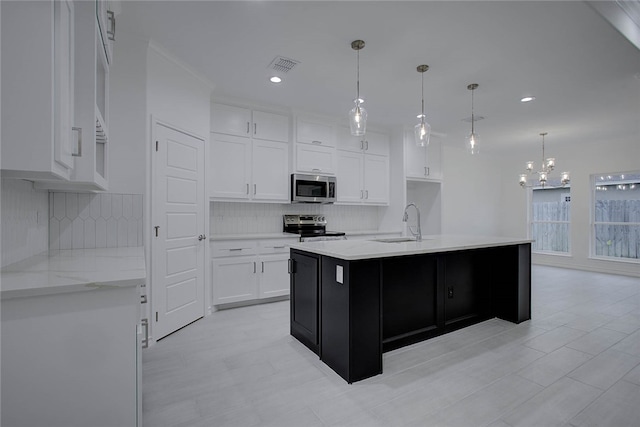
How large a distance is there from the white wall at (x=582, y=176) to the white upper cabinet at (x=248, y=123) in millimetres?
5150

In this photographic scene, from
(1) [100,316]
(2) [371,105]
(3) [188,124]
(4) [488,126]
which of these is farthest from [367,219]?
(1) [100,316]

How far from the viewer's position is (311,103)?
4.16m

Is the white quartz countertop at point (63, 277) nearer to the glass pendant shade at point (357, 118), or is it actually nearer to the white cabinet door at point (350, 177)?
the glass pendant shade at point (357, 118)

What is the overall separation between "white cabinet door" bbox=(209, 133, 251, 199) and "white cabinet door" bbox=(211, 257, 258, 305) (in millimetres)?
840

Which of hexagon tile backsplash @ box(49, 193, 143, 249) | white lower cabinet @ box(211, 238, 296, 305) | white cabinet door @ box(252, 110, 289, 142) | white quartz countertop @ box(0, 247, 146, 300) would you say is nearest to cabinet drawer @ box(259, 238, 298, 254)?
white lower cabinet @ box(211, 238, 296, 305)

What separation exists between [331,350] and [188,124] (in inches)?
103

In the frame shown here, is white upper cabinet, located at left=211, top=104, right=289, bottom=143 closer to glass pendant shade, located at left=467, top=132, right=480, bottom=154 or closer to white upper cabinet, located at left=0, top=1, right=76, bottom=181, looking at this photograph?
glass pendant shade, located at left=467, top=132, right=480, bottom=154

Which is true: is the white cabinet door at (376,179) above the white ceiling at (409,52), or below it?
below

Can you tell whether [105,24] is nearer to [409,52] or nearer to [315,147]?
[409,52]

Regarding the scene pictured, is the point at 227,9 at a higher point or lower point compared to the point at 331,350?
higher

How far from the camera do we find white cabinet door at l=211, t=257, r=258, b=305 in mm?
3635

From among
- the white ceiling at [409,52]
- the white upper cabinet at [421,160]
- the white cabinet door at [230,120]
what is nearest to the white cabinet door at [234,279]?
the white cabinet door at [230,120]

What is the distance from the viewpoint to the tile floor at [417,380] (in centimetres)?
174

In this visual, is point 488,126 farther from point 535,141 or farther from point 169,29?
point 169,29
